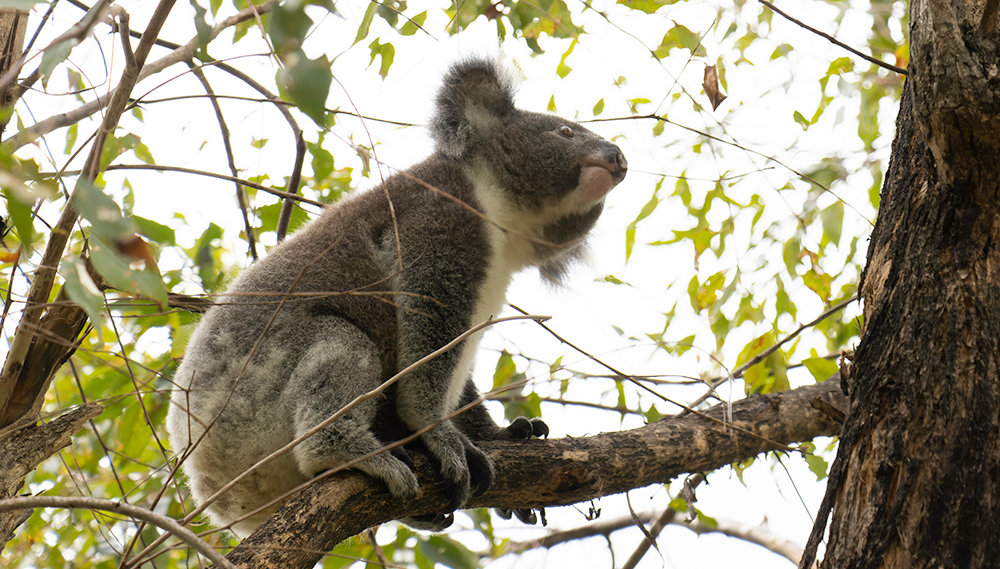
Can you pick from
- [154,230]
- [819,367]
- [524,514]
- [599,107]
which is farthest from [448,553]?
[599,107]

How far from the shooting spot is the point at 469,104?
322 centimetres

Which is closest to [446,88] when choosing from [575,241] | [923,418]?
[575,241]

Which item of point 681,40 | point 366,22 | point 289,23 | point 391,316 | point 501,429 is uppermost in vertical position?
point 681,40

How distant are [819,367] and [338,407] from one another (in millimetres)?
1964

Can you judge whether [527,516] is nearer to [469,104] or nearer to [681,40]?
[469,104]

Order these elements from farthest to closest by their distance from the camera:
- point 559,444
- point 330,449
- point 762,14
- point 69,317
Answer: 1. point 762,14
2. point 559,444
3. point 330,449
4. point 69,317

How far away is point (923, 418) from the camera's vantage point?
1513mm

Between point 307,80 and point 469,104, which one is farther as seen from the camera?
point 469,104

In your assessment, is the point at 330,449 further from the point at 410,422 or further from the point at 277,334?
the point at 277,334

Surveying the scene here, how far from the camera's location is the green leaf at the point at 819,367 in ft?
9.58

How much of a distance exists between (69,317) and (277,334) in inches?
26.6

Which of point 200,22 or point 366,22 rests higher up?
point 366,22

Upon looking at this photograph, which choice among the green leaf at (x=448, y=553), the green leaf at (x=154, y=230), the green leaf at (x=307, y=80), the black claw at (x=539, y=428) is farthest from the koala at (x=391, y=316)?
the green leaf at (x=307, y=80)

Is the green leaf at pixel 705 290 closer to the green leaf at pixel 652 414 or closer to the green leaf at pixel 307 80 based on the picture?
the green leaf at pixel 652 414
